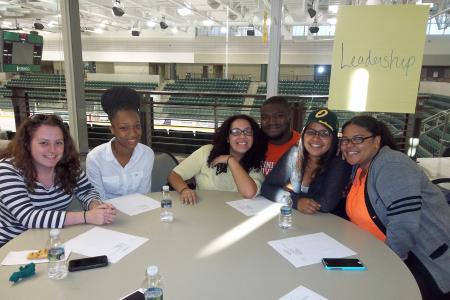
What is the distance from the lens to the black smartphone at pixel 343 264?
1145mm

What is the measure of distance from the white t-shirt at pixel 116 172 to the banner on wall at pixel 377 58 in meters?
1.39

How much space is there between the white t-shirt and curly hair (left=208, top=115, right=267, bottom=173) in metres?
0.43

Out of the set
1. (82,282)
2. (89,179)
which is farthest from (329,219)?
(89,179)

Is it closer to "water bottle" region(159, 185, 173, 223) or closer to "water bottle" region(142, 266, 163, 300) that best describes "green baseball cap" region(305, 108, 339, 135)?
"water bottle" region(159, 185, 173, 223)

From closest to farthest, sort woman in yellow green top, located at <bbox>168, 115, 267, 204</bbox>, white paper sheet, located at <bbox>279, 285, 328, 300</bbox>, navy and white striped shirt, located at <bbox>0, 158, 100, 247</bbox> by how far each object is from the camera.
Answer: white paper sheet, located at <bbox>279, 285, 328, 300</bbox>, navy and white striped shirt, located at <bbox>0, 158, 100, 247</bbox>, woman in yellow green top, located at <bbox>168, 115, 267, 204</bbox>

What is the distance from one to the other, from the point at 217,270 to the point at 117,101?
48.4 inches

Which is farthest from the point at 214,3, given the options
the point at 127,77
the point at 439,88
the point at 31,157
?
the point at 127,77

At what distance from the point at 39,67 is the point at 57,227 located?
2996 mm

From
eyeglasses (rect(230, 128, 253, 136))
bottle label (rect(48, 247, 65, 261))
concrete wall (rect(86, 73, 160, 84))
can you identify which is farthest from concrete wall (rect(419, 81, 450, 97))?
concrete wall (rect(86, 73, 160, 84))

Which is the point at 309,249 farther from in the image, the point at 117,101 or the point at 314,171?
the point at 117,101

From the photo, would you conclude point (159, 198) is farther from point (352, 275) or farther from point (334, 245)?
point (352, 275)

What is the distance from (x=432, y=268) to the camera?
1.46 meters

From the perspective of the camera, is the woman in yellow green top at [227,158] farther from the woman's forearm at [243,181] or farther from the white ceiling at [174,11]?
the white ceiling at [174,11]

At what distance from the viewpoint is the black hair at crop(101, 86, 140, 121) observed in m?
1.92
